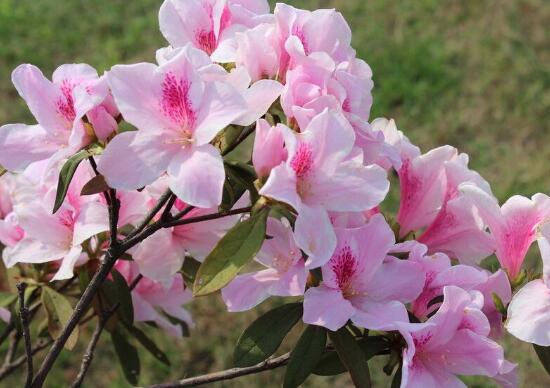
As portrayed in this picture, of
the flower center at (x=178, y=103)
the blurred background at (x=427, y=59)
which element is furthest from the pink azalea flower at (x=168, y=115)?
the blurred background at (x=427, y=59)

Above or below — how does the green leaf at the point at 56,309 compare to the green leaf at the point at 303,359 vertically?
below

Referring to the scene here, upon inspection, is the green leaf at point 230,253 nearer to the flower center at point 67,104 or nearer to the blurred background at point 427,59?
the flower center at point 67,104

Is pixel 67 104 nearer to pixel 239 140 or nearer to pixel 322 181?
pixel 239 140

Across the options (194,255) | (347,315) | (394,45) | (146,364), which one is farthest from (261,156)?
(394,45)

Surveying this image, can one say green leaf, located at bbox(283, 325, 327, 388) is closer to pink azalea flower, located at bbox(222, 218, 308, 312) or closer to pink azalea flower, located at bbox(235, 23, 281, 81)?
pink azalea flower, located at bbox(222, 218, 308, 312)

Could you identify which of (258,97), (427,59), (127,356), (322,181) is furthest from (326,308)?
(427,59)

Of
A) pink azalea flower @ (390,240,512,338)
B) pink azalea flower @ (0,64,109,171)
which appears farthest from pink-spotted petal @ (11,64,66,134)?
pink azalea flower @ (390,240,512,338)

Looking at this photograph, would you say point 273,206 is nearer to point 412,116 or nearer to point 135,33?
point 412,116

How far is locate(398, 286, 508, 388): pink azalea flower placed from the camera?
1.00 meters

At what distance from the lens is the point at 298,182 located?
972 mm

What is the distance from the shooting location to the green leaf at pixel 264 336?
3.68 ft

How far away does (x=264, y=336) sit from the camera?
114 centimetres

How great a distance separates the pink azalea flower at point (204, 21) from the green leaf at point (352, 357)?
40 cm

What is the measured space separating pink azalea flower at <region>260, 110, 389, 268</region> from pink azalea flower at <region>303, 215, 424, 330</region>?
83mm
